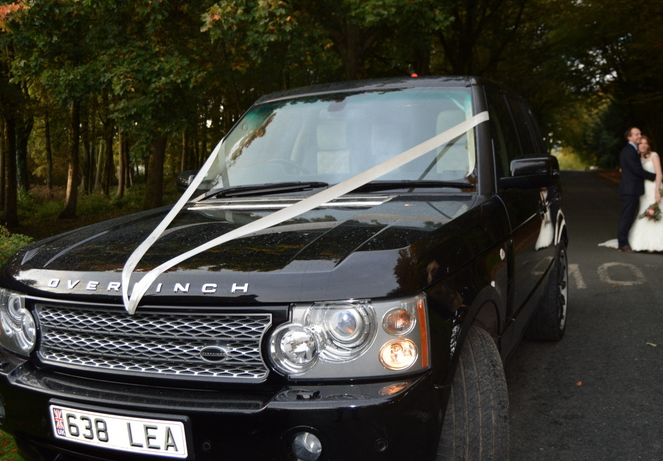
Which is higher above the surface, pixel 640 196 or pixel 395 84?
pixel 395 84

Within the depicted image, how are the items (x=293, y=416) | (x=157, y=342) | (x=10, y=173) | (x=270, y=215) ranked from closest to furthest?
(x=293, y=416)
(x=157, y=342)
(x=270, y=215)
(x=10, y=173)

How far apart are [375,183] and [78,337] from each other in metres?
1.59

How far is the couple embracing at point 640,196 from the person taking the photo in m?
10.9

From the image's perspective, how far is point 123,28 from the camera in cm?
1332

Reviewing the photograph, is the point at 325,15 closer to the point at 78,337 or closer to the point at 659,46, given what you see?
the point at 659,46

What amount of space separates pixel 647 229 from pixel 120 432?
10.4 m

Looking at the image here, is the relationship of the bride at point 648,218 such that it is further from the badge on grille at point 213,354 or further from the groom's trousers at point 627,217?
the badge on grille at point 213,354

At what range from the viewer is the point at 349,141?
3.80 meters

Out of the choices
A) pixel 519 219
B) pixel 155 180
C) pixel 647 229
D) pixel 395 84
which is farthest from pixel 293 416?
pixel 155 180

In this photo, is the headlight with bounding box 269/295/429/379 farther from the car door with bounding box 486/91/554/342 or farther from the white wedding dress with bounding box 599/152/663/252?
the white wedding dress with bounding box 599/152/663/252

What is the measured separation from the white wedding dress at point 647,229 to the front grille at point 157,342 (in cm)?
1003

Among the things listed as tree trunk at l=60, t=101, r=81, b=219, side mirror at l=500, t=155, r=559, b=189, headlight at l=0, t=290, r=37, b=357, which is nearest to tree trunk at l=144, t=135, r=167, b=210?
tree trunk at l=60, t=101, r=81, b=219

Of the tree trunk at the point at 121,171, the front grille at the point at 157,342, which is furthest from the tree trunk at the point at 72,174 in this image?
the front grille at the point at 157,342

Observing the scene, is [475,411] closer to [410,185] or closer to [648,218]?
[410,185]
